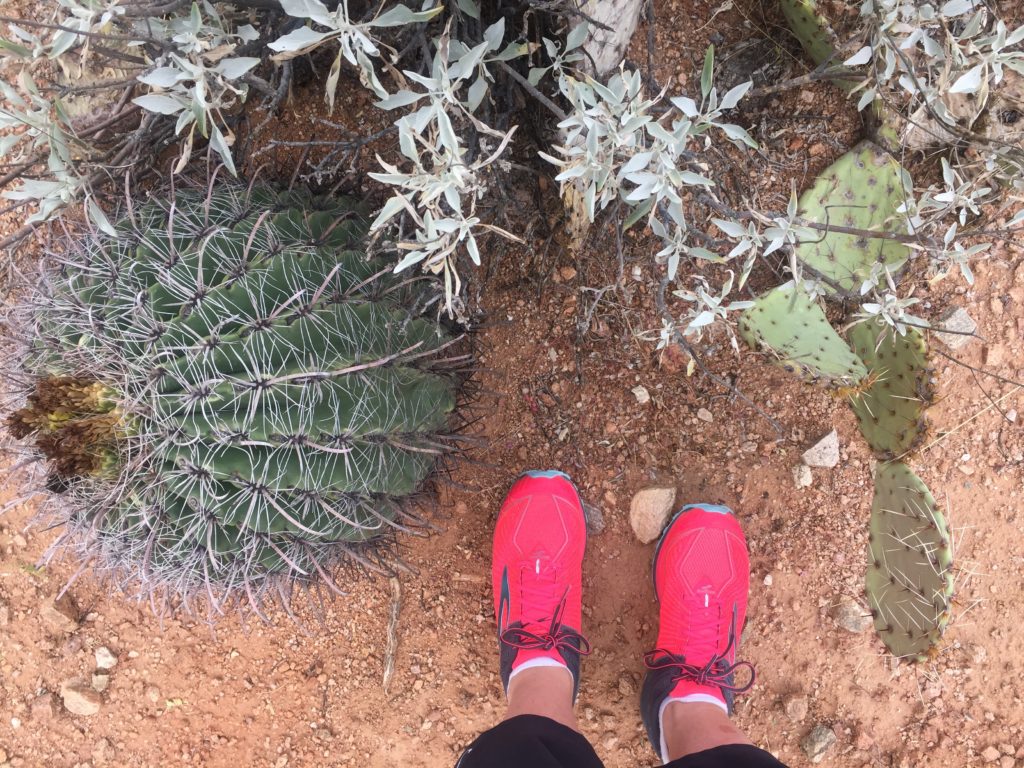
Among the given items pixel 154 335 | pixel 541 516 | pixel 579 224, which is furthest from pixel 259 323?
pixel 541 516

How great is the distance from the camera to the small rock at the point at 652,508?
2170 mm

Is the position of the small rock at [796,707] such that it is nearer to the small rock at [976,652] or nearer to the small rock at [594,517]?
the small rock at [976,652]

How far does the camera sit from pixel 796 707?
2.17 meters

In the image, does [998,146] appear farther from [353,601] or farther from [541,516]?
[353,601]

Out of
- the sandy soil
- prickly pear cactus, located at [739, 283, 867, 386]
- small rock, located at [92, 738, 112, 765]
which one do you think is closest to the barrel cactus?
the sandy soil

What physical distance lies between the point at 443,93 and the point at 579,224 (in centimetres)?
57

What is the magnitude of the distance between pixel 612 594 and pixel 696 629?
11.0 inches

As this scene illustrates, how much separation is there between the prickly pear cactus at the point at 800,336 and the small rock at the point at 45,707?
2548mm

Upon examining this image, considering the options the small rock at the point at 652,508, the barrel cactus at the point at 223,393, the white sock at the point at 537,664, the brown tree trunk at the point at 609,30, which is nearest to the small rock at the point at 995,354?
the small rock at the point at 652,508

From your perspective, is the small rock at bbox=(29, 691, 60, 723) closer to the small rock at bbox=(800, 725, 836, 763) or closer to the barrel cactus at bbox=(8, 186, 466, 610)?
the barrel cactus at bbox=(8, 186, 466, 610)

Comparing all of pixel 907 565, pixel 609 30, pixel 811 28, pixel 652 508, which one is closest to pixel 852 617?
pixel 907 565

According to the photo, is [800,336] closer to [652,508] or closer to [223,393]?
[652,508]

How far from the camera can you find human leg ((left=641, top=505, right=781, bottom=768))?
6.88 feet

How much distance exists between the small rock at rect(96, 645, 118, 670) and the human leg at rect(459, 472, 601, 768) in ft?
4.29
